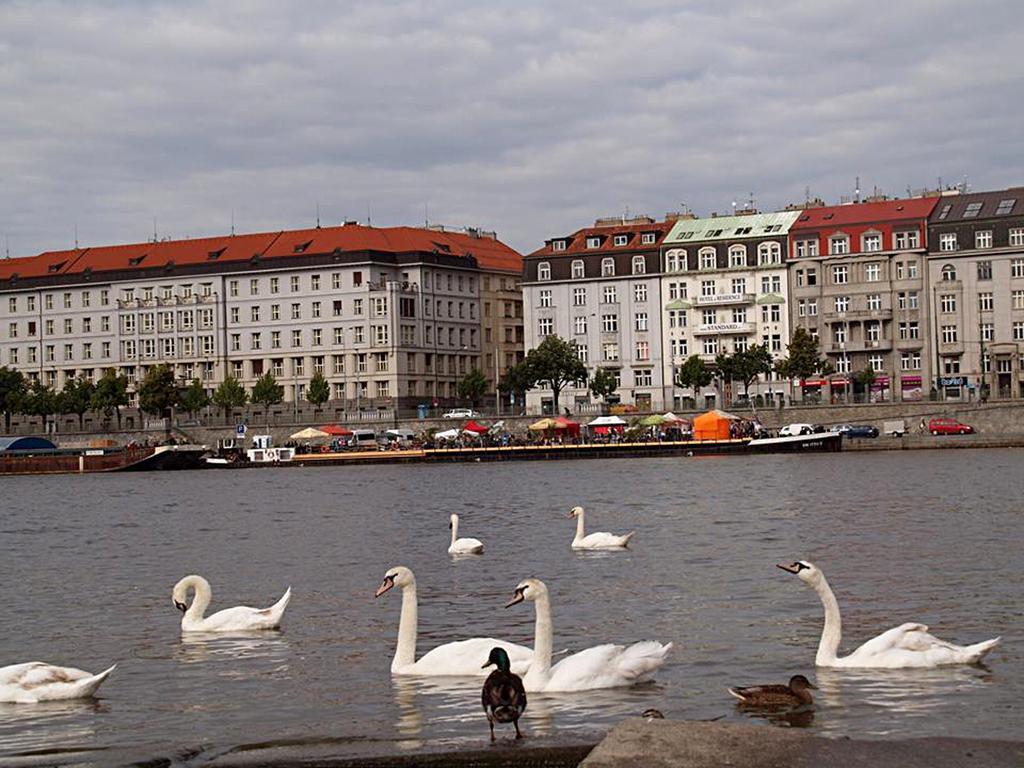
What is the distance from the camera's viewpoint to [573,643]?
67.4 ft

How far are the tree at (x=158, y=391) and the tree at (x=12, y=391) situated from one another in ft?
44.9

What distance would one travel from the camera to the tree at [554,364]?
400 ft

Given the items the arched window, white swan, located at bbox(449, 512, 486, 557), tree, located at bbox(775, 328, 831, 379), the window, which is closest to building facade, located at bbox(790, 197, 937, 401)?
the window

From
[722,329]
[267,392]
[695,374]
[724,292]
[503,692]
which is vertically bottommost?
[503,692]

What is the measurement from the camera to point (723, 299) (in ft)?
410

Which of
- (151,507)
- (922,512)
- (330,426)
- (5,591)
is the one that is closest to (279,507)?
(151,507)

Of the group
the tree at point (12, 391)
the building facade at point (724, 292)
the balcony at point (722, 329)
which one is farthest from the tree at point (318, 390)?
the balcony at point (722, 329)

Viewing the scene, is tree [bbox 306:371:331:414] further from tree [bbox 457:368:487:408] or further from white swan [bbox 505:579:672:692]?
white swan [bbox 505:579:672:692]

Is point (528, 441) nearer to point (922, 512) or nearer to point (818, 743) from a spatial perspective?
point (922, 512)

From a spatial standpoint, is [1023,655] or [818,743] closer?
[818,743]

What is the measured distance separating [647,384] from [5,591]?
100 m

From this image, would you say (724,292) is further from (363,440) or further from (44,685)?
(44,685)

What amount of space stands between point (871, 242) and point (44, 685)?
106 meters

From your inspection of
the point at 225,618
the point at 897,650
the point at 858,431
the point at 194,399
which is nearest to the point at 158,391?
the point at 194,399
